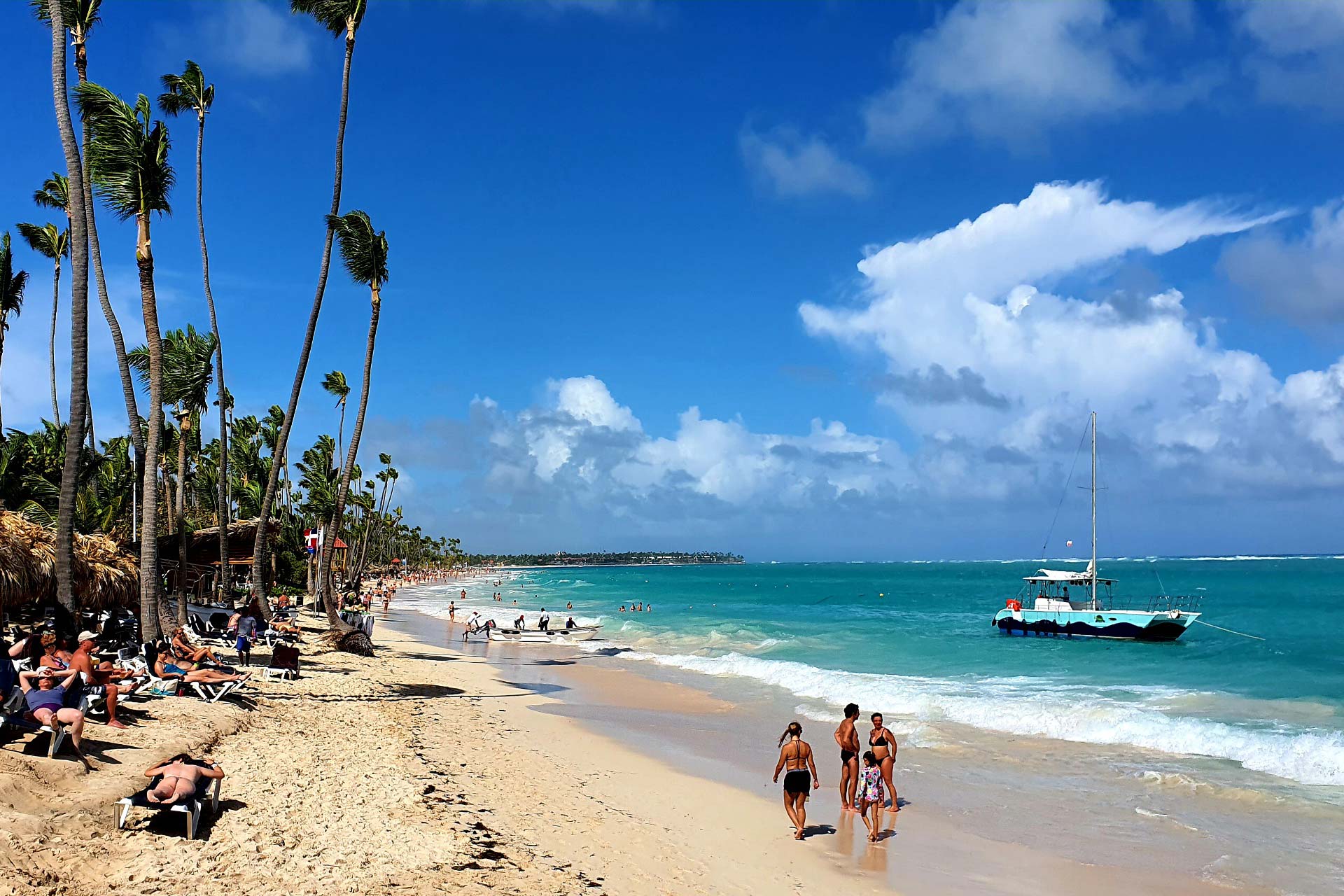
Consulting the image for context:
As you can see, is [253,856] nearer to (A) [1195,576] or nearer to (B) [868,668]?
(B) [868,668]

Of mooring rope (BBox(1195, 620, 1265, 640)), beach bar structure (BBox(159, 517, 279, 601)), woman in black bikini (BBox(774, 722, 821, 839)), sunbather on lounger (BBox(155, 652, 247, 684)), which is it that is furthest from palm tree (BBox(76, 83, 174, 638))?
mooring rope (BBox(1195, 620, 1265, 640))

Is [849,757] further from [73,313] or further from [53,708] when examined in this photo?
[73,313]

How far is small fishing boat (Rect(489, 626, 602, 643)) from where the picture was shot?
37.5 m

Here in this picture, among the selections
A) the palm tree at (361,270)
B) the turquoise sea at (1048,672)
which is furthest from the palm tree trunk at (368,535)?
the palm tree at (361,270)

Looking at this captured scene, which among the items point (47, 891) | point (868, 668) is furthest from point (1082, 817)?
point (868, 668)

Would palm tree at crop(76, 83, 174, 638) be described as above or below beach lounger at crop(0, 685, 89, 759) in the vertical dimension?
above

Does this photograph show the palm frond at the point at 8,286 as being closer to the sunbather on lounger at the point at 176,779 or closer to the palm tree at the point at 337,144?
the palm tree at the point at 337,144

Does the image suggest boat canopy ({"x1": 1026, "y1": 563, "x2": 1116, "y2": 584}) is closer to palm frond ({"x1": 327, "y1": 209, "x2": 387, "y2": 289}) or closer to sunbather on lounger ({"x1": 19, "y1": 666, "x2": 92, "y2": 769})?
palm frond ({"x1": 327, "y1": 209, "x2": 387, "y2": 289})

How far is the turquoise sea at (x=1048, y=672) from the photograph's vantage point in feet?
53.8

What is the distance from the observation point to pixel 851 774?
10836 mm

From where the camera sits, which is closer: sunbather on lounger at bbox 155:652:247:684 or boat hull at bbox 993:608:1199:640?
sunbather on lounger at bbox 155:652:247:684

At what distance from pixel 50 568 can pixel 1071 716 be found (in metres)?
21.0

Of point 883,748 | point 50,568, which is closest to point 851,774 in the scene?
point 883,748

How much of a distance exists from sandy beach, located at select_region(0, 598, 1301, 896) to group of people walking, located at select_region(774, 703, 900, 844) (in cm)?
27
